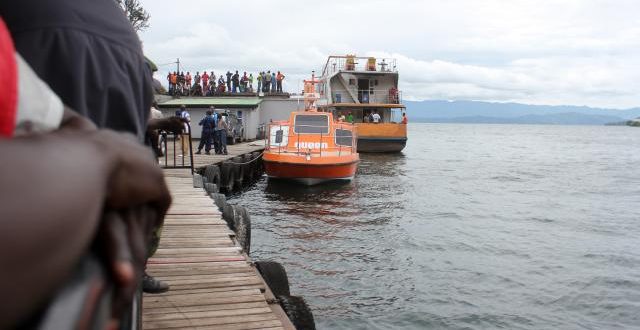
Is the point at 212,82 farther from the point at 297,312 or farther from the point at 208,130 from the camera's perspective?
the point at 297,312

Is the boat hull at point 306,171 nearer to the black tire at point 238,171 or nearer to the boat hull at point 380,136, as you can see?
the black tire at point 238,171

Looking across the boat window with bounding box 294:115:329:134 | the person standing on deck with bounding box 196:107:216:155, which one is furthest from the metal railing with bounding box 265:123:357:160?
the person standing on deck with bounding box 196:107:216:155

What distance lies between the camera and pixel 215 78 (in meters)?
35.5

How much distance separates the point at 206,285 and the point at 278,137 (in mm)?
15235

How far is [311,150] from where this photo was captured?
63.3 ft

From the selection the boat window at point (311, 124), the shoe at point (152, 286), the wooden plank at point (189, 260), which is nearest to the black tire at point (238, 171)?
the boat window at point (311, 124)

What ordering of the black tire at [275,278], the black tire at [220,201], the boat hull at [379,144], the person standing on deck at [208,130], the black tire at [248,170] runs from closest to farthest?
the black tire at [275,278], the black tire at [220,201], the person standing on deck at [208,130], the black tire at [248,170], the boat hull at [379,144]

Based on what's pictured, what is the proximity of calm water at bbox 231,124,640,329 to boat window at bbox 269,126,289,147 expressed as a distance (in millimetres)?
1636

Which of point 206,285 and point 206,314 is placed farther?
point 206,285

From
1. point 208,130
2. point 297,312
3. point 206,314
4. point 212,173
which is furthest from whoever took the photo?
point 208,130

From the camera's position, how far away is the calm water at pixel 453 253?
773 cm

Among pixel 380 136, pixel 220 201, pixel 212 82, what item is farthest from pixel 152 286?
pixel 212 82

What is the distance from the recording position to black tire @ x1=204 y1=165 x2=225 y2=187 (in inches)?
589

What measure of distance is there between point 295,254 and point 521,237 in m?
5.41
